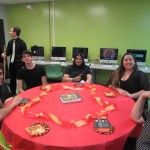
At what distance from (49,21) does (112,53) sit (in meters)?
2.09

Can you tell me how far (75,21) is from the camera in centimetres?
491

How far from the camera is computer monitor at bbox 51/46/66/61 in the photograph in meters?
5.00

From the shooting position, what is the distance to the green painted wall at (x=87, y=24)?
14.4 ft

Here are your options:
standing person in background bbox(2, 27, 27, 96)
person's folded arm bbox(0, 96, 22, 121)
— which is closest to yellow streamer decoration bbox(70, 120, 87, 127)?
person's folded arm bbox(0, 96, 22, 121)

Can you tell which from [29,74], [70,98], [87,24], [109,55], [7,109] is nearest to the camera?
[7,109]

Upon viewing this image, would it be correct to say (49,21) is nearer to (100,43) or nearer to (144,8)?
(100,43)

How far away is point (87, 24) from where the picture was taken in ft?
15.8

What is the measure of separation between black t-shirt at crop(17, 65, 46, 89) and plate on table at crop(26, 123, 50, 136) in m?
1.46

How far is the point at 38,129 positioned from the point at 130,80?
143cm

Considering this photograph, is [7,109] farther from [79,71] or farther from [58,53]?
[58,53]

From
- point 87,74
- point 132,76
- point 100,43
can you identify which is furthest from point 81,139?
point 100,43

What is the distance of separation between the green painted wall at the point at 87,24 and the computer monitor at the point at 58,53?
22 cm

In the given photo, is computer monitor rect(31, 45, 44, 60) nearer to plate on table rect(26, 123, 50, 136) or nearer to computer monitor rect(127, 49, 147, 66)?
computer monitor rect(127, 49, 147, 66)

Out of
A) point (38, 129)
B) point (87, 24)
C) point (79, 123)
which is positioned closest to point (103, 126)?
point (79, 123)
